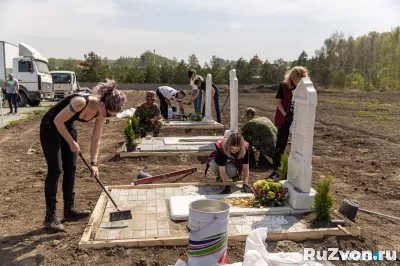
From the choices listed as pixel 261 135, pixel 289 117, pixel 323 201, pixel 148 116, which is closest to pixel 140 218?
pixel 323 201

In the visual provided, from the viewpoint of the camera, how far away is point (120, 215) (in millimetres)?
4078

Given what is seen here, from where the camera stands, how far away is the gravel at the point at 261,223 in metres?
3.89

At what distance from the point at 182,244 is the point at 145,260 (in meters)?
0.45

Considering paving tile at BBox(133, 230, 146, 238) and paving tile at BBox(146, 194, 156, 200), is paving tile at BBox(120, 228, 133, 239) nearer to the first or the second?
paving tile at BBox(133, 230, 146, 238)

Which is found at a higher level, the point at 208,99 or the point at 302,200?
the point at 208,99

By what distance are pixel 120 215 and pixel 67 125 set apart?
118 cm

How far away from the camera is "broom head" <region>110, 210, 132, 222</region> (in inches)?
159

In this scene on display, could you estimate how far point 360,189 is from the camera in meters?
5.70

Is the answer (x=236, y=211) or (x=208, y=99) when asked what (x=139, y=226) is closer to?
(x=236, y=211)

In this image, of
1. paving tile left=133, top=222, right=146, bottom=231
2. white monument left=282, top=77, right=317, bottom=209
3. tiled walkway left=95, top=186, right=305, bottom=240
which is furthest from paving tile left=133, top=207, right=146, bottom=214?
white monument left=282, top=77, right=317, bottom=209

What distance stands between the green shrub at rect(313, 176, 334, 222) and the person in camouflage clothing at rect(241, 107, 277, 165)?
110 inches

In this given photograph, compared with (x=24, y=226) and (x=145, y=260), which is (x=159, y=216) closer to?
(x=145, y=260)

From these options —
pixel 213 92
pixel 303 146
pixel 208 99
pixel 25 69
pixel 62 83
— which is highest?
pixel 25 69

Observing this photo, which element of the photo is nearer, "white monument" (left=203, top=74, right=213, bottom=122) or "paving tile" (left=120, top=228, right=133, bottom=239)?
"paving tile" (left=120, top=228, right=133, bottom=239)
